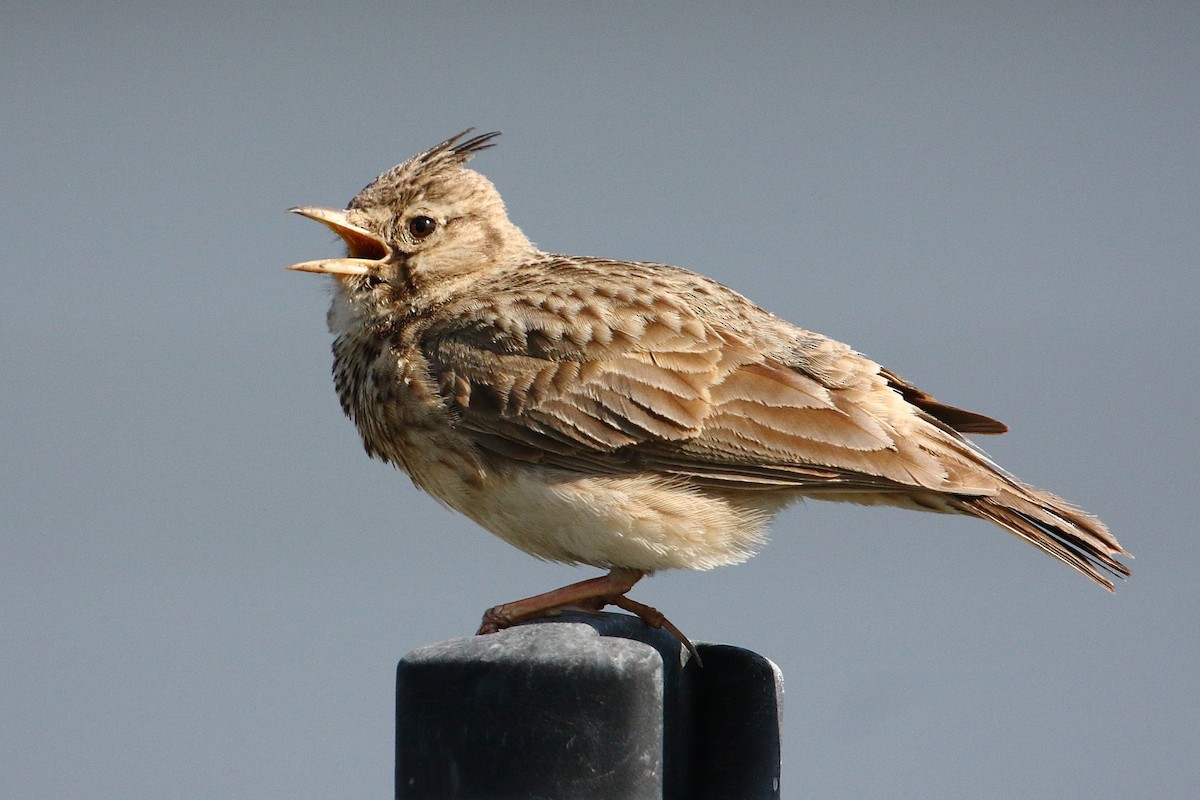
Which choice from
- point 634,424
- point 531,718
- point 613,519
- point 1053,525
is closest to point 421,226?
point 634,424

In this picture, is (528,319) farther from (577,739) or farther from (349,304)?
(577,739)

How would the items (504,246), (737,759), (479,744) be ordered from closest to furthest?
(479,744), (737,759), (504,246)

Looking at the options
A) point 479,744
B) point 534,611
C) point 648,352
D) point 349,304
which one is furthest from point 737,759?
point 349,304

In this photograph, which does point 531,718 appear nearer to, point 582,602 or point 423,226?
point 582,602

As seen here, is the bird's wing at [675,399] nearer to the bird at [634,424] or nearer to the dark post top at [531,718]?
the bird at [634,424]

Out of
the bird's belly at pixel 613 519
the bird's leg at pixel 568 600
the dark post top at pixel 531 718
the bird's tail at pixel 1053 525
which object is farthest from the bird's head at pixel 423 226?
the dark post top at pixel 531 718
